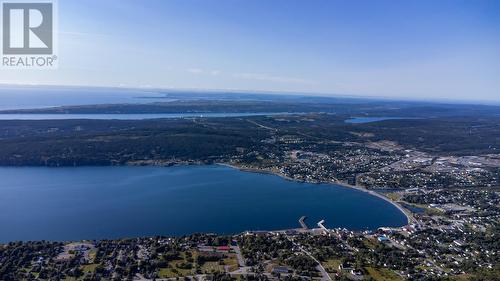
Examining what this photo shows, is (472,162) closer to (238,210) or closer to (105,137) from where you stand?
(238,210)

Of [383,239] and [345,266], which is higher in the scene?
[383,239]

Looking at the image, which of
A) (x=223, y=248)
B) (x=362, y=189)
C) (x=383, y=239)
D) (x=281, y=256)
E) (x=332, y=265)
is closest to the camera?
(x=332, y=265)

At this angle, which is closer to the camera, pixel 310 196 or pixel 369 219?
pixel 369 219

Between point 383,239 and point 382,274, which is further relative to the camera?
point 383,239

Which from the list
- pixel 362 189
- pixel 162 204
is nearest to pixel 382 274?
pixel 362 189

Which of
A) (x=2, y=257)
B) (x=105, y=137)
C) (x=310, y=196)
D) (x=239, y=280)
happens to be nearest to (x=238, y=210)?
(x=310, y=196)

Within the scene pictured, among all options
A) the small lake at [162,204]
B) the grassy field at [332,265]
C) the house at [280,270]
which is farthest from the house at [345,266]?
the small lake at [162,204]

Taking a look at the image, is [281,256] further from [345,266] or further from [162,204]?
[162,204]

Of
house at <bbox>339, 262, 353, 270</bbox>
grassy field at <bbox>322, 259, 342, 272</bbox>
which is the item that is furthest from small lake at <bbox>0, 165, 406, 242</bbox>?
house at <bbox>339, 262, 353, 270</bbox>
